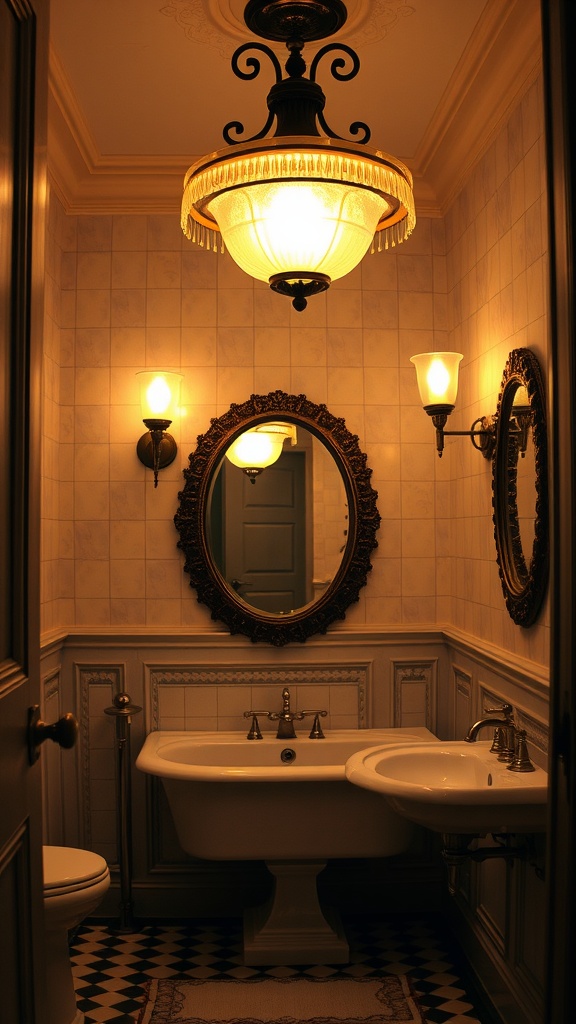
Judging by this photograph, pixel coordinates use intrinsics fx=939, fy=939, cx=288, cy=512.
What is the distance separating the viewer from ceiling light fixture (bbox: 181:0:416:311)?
189 centimetres

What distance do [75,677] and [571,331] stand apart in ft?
9.55

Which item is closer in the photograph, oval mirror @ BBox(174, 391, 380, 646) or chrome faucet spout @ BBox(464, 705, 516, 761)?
chrome faucet spout @ BBox(464, 705, 516, 761)

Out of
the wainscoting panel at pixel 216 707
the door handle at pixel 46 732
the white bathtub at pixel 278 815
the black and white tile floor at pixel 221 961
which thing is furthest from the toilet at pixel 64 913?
the door handle at pixel 46 732

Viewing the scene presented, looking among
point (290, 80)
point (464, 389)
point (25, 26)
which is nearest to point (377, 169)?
point (290, 80)

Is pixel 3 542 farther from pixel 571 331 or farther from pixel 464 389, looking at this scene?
pixel 464 389

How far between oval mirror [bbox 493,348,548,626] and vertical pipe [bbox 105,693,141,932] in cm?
155

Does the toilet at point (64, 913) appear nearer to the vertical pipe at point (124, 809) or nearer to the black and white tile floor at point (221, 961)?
the black and white tile floor at point (221, 961)

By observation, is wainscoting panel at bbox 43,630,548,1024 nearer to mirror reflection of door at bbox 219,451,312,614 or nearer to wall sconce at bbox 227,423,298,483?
mirror reflection of door at bbox 219,451,312,614

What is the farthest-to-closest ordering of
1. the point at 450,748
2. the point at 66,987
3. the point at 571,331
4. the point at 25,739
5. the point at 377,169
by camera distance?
the point at 450,748, the point at 66,987, the point at 377,169, the point at 25,739, the point at 571,331

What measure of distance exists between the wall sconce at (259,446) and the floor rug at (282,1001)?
185 centimetres

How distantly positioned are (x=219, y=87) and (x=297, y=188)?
1420 mm

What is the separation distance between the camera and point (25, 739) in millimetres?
1454

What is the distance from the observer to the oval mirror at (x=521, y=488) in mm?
2619

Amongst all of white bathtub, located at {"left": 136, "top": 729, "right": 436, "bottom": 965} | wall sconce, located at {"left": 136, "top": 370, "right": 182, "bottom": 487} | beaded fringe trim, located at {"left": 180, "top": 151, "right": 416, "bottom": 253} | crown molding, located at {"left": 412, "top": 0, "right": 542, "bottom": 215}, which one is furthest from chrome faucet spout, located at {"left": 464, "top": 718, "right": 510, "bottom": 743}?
crown molding, located at {"left": 412, "top": 0, "right": 542, "bottom": 215}
